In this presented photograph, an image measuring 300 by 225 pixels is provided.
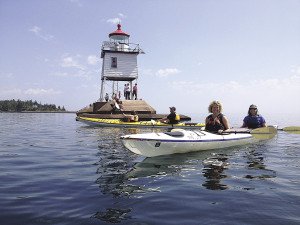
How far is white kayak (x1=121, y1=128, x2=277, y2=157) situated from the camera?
9.84m

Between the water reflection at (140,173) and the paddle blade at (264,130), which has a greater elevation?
the paddle blade at (264,130)

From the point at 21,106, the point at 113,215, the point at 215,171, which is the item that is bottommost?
the point at 113,215

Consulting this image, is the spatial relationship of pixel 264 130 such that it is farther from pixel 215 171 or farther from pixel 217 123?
pixel 215 171

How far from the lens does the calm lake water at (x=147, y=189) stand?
5152 mm

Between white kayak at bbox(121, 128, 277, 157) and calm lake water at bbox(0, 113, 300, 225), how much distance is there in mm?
332

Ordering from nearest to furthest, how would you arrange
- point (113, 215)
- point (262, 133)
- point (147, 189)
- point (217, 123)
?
point (113, 215) < point (147, 189) < point (217, 123) < point (262, 133)

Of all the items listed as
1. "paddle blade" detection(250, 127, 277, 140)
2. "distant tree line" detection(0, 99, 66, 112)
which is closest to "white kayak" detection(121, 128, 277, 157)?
"paddle blade" detection(250, 127, 277, 140)

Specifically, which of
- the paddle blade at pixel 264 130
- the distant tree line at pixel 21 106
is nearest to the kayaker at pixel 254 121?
the paddle blade at pixel 264 130

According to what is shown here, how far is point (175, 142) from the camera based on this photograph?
1067cm

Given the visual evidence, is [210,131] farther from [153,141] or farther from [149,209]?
[149,209]

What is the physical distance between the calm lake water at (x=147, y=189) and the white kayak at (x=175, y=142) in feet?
1.09

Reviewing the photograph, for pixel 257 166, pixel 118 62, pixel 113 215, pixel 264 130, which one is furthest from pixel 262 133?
pixel 118 62

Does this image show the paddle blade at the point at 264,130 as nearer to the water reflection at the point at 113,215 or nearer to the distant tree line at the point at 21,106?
the water reflection at the point at 113,215

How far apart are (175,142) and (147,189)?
3.92 metres
